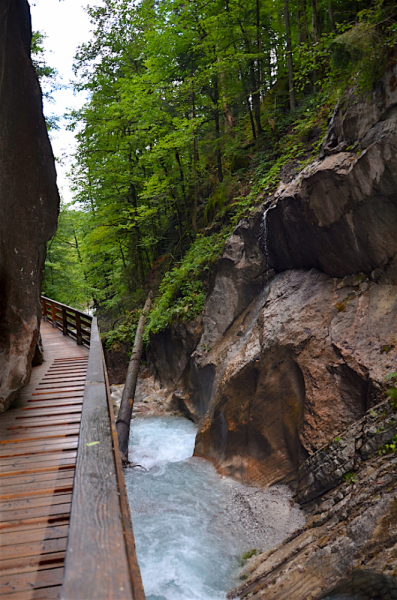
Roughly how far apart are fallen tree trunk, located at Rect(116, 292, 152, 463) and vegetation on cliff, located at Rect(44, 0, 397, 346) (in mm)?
981

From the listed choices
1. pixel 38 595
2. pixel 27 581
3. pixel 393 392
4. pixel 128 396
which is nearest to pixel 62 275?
pixel 128 396

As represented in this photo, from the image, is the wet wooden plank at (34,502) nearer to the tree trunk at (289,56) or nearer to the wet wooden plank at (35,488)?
the wet wooden plank at (35,488)

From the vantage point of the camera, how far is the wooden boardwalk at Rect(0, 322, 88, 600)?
2756 millimetres

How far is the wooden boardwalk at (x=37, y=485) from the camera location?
276 centimetres

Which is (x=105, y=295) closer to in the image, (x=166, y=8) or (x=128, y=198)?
(x=128, y=198)

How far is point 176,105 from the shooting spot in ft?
53.6

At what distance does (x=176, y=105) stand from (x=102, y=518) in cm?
1741

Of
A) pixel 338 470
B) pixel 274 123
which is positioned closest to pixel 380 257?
pixel 338 470

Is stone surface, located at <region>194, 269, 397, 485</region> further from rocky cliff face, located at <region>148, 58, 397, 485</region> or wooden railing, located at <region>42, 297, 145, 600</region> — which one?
wooden railing, located at <region>42, 297, 145, 600</region>

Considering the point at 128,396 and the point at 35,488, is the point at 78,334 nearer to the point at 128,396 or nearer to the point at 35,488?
the point at 128,396

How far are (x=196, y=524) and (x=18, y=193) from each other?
275 inches

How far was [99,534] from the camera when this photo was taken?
1.73 metres

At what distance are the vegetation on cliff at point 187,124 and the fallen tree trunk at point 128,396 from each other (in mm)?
981

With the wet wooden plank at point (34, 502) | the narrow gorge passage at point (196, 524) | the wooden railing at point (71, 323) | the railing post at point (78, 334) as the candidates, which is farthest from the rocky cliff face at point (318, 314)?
the wet wooden plank at point (34, 502)
